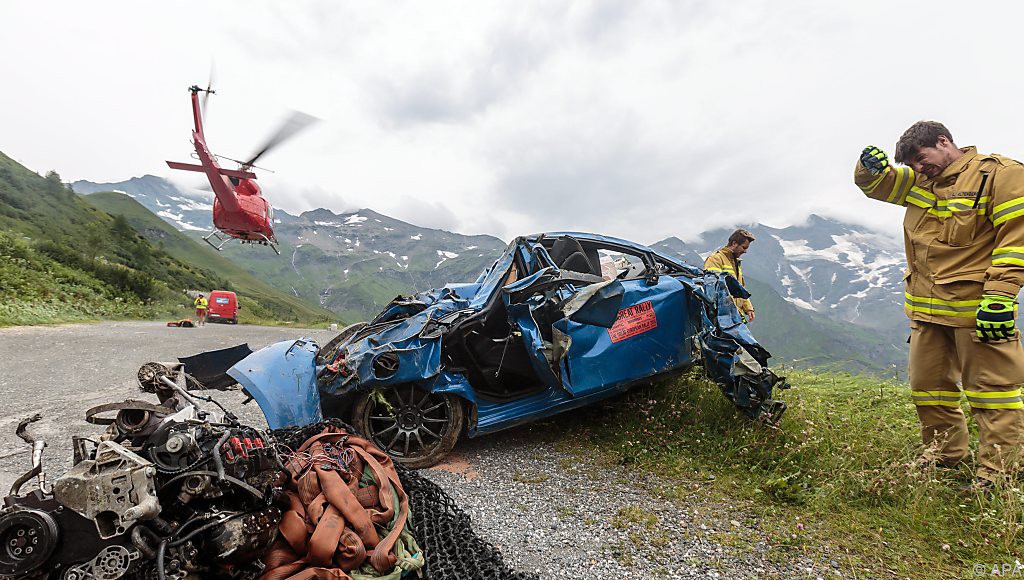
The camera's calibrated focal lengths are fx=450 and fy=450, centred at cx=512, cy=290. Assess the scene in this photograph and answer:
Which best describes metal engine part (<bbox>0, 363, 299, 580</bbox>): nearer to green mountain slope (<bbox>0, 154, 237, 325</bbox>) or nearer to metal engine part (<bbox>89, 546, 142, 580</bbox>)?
metal engine part (<bbox>89, 546, 142, 580</bbox>)

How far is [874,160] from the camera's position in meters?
3.59

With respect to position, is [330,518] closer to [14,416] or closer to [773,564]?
[773,564]

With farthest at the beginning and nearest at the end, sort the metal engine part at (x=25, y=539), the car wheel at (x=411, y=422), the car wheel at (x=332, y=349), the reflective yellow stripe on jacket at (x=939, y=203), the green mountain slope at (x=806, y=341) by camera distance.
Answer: the green mountain slope at (x=806, y=341), the car wheel at (x=332, y=349), the car wheel at (x=411, y=422), the reflective yellow stripe on jacket at (x=939, y=203), the metal engine part at (x=25, y=539)

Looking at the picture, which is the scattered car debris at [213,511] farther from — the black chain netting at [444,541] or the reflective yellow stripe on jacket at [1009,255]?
the reflective yellow stripe on jacket at [1009,255]

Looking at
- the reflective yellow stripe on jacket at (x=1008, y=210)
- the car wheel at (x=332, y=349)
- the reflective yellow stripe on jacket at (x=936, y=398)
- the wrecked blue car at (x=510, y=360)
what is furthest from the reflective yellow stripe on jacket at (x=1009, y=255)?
the car wheel at (x=332, y=349)

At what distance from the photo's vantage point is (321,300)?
190875 mm

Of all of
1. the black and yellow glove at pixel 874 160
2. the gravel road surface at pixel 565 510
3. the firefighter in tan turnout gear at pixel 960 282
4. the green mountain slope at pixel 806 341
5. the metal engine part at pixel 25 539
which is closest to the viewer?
the metal engine part at pixel 25 539

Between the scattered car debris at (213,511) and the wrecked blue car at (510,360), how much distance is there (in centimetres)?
97

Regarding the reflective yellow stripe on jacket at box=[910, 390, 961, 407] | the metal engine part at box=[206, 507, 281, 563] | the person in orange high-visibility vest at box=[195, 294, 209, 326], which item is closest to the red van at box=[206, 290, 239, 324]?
the person in orange high-visibility vest at box=[195, 294, 209, 326]

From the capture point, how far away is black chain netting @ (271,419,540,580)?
7.58 feet

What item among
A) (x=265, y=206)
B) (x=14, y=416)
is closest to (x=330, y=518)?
(x=14, y=416)

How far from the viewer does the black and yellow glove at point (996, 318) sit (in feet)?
9.23

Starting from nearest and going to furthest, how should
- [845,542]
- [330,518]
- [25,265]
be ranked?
[330,518] < [845,542] < [25,265]

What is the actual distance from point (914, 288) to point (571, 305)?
2.65 meters
